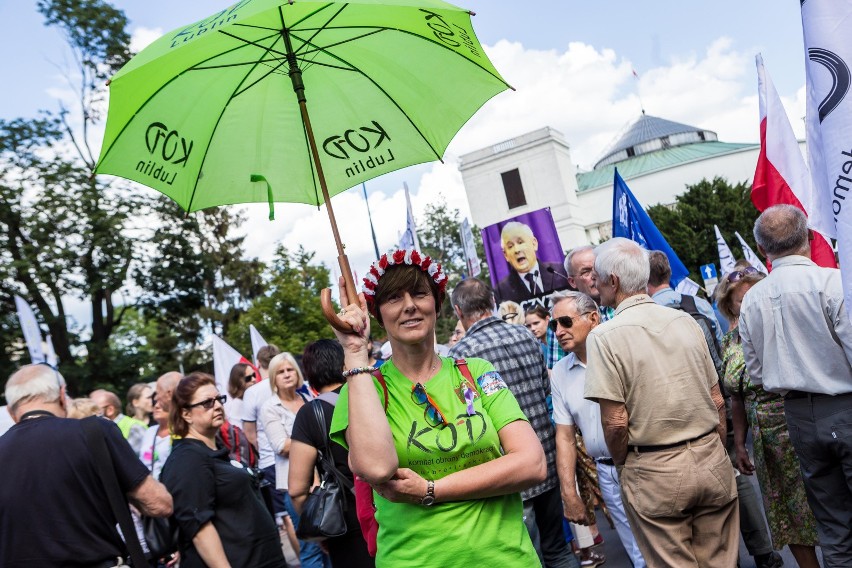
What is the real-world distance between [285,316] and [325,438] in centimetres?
3477

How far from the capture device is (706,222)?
158ft

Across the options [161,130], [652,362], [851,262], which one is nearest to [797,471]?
[652,362]

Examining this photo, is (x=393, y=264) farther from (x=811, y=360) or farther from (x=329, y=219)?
(x=811, y=360)

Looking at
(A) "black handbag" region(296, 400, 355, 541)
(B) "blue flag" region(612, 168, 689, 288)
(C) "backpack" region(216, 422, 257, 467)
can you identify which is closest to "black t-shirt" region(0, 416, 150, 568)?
(A) "black handbag" region(296, 400, 355, 541)

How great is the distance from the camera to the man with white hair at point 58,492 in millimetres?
3607

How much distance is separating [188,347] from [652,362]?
37760mm

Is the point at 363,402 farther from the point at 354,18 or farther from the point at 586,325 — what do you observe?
the point at 586,325

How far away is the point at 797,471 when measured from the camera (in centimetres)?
457

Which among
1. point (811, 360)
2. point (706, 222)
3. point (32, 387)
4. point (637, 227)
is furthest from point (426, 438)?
point (706, 222)

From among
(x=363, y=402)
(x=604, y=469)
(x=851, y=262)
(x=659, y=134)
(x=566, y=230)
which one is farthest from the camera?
(x=659, y=134)

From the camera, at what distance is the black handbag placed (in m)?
3.99

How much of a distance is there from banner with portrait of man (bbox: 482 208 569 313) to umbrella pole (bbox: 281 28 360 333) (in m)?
8.02

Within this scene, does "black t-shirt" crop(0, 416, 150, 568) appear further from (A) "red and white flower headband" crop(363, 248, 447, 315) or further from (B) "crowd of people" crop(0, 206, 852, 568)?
(A) "red and white flower headband" crop(363, 248, 447, 315)

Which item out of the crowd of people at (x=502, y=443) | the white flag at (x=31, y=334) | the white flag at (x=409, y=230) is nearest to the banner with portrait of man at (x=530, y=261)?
the white flag at (x=409, y=230)
